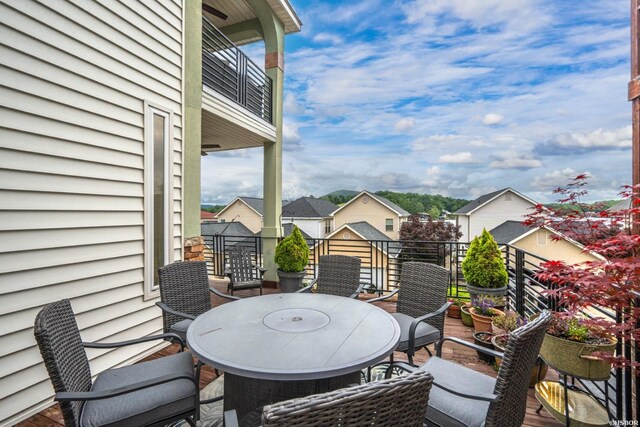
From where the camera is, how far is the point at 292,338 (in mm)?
1614

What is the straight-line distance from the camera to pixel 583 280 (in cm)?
178

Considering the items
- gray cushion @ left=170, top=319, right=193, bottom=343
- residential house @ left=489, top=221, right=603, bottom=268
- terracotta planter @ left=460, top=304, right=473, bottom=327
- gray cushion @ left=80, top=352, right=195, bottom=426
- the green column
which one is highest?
the green column

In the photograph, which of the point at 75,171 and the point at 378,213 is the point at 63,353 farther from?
the point at 378,213

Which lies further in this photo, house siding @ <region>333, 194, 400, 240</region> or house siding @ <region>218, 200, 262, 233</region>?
house siding @ <region>333, 194, 400, 240</region>

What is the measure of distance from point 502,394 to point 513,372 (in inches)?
4.1

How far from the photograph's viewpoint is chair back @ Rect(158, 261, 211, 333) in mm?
2467

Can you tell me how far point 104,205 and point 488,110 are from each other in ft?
63.6

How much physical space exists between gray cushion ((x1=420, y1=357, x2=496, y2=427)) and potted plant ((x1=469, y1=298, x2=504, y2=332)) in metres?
1.90

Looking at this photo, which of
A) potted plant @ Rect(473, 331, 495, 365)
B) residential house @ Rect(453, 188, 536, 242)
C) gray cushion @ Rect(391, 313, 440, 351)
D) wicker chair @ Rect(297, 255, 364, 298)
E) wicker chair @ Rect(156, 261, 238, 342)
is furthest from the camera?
residential house @ Rect(453, 188, 536, 242)

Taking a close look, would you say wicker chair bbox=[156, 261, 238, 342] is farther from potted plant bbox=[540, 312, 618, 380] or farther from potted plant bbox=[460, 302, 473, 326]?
potted plant bbox=[460, 302, 473, 326]

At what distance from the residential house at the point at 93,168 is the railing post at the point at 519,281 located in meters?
4.04

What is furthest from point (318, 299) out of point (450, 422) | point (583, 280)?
point (583, 280)

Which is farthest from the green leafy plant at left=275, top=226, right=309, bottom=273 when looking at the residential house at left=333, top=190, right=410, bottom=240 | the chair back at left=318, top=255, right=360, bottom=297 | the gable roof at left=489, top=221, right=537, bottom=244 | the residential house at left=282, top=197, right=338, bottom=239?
the residential house at left=333, top=190, right=410, bottom=240

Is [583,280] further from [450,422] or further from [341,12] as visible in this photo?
[341,12]
